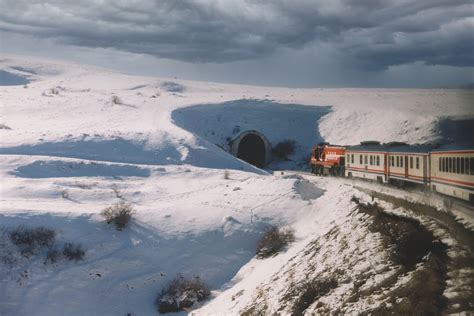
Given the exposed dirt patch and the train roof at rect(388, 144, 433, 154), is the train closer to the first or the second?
the train roof at rect(388, 144, 433, 154)

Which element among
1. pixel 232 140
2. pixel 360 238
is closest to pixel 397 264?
pixel 360 238

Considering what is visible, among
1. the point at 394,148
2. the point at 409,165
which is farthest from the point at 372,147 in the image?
the point at 409,165

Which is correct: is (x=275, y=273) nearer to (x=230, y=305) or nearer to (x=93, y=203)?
(x=230, y=305)

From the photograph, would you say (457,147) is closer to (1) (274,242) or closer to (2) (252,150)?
(1) (274,242)

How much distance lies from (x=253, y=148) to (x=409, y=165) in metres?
36.9

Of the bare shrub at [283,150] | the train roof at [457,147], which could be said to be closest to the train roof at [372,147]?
the train roof at [457,147]

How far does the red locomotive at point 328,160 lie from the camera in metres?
40.9

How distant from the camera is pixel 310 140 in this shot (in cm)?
5897

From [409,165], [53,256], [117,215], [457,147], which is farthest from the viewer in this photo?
[409,165]

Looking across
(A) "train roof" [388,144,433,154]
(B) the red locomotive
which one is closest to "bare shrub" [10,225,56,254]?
(A) "train roof" [388,144,433,154]

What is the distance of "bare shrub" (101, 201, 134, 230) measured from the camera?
24.6 meters

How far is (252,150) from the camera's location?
6225 centimetres

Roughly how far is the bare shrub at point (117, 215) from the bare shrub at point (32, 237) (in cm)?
272

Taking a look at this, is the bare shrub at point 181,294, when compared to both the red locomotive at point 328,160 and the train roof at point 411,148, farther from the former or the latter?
the red locomotive at point 328,160
